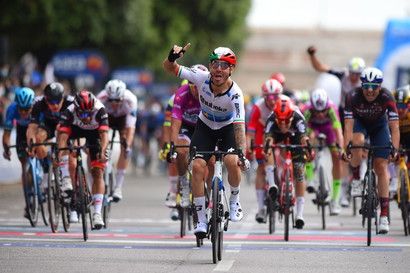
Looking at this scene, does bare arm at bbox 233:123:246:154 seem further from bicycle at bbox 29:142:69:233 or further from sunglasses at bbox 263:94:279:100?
sunglasses at bbox 263:94:279:100

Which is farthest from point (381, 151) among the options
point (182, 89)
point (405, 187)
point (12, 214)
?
point (12, 214)

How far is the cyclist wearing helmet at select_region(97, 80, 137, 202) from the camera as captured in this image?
20938 mm

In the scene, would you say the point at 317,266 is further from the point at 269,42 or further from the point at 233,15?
the point at 269,42

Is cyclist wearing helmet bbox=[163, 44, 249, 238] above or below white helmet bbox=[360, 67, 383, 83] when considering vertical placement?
below

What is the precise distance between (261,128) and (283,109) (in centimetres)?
181

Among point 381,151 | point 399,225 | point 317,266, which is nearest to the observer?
point 317,266

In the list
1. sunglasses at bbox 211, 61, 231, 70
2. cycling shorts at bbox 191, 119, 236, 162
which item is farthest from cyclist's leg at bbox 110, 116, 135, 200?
sunglasses at bbox 211, 61, 231, 70

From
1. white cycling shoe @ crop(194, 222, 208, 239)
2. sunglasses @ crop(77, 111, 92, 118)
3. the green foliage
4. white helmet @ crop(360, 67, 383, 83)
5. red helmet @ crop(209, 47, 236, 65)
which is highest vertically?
the green foliage

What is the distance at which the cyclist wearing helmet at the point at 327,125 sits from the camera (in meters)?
22.2

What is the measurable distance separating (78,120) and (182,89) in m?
1.39

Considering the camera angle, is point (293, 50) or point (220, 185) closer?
point (220, 185)

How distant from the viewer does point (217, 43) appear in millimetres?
70312

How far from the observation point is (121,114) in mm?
21422

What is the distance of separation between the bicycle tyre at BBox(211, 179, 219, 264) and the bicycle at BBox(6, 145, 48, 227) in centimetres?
515
